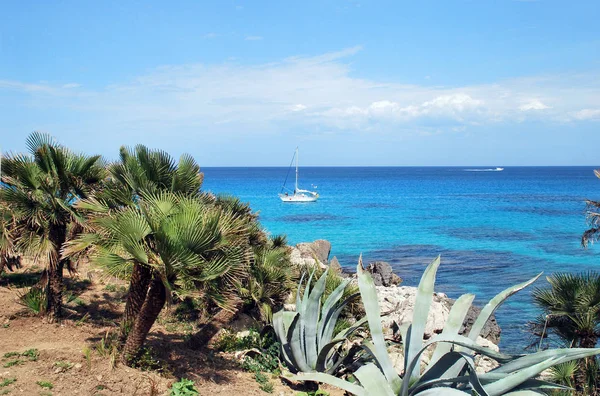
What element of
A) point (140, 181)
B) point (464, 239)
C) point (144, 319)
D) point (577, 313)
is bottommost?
point (464, 239)

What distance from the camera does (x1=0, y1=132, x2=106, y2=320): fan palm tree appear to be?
9289 mm

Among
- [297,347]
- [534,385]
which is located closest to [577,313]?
[534,385]

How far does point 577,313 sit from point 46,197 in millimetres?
9835

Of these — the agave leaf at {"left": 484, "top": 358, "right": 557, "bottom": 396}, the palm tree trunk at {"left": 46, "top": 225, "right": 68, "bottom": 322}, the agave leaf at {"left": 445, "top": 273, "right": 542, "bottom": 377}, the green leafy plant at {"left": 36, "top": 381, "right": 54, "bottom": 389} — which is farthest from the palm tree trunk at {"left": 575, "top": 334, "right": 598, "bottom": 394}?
the palm tree trunk at {"left": 46, "top": 225, "right": 68, "bottom": 322}

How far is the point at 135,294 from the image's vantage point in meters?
8.00

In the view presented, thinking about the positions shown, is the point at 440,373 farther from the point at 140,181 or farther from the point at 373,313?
the point at 140,181

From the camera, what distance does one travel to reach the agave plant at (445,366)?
6027 mm

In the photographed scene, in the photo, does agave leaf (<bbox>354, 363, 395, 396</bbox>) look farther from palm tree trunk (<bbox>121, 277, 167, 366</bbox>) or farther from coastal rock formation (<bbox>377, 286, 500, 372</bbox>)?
coastal rock formation (<bbox>377, 286, 500, 372</bbox>)

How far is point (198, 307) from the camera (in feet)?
40.0

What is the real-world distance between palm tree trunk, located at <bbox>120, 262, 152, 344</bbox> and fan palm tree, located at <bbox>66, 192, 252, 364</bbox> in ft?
0.43

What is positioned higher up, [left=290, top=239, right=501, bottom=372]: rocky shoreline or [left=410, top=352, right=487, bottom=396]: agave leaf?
[left=410, top=352, right=487, bottom=396]: agave leaf

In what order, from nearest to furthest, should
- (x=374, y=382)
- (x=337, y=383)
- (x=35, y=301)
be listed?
(x=374, y=382) < (x=337, y=383) < (x=35, y=301)

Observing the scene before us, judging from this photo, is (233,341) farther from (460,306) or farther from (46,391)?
(460,306)

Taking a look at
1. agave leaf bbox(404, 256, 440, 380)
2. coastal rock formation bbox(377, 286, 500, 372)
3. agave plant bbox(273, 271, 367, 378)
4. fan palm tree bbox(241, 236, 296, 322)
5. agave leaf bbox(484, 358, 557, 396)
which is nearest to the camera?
agave leaf bbox(484, 358, 557, 396)
